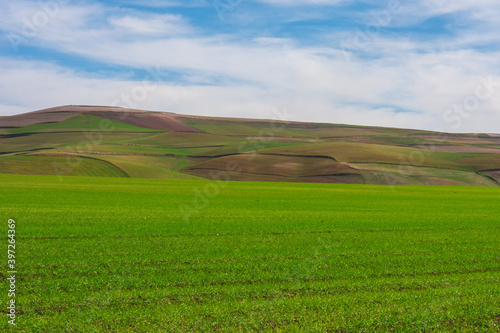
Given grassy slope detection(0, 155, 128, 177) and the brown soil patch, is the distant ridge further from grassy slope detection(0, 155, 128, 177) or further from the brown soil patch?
the brown soil patch

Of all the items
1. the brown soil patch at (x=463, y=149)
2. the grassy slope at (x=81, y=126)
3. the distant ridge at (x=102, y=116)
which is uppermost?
the distant ridge at (x=102, y=116)

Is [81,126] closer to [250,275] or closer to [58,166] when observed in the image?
[58,166]

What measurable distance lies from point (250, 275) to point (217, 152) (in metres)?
117

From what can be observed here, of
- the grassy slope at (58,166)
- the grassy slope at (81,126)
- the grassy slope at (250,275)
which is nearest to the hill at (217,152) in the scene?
the grassy slope at (58,166)

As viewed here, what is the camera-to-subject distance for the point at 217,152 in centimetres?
12888

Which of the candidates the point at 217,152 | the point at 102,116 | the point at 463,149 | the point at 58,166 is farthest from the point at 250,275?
the point at 102,116

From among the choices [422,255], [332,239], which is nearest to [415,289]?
[422,255]

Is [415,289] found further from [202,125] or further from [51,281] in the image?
[202,125]

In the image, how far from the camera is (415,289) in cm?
1195

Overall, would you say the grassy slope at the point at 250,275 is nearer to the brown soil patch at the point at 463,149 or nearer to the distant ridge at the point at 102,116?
the brown soil patch at the point at 463,149

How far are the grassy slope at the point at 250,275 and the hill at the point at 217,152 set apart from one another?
6893cm

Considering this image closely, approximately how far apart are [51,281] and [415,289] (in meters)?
9.02

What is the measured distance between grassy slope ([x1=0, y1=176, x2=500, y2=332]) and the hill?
226 feet

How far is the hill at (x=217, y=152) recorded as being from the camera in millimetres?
98938
